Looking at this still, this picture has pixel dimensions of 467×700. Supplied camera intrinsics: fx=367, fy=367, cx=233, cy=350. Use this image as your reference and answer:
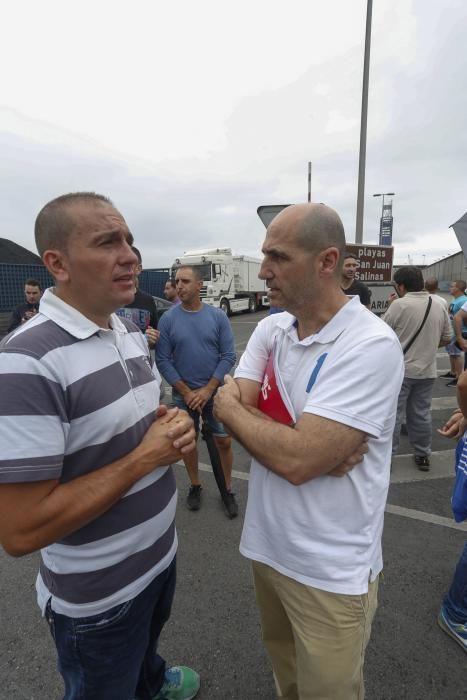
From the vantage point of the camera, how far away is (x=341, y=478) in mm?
1225

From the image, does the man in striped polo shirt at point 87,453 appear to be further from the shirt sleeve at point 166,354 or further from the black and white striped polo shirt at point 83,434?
the shirt sleeve at point 166,354

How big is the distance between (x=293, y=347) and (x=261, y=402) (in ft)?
0.87

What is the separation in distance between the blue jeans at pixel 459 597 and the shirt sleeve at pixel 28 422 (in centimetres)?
220

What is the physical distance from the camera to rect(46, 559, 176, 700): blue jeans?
3.97 ft

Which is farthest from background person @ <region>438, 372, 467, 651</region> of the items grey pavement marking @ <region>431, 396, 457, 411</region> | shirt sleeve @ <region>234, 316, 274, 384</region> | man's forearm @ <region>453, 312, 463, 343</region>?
grey pavement marking @ <region>431, 396, 457, 411</region>

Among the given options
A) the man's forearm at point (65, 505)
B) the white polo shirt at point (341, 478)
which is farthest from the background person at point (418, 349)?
the man's forearm at point (65, 505)

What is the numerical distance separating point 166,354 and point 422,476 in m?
2.87

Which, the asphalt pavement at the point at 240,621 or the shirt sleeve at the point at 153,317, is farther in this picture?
the shirt sleeve at the point at 153,317

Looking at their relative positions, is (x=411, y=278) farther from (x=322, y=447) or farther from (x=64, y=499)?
(x=64, y=499)

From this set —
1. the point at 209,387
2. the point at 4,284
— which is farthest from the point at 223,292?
the point at 209,387

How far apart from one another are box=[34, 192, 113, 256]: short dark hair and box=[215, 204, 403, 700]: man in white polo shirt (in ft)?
2.24

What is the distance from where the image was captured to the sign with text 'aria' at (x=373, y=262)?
7.12 metres

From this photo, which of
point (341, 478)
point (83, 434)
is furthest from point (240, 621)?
point (83, 434)

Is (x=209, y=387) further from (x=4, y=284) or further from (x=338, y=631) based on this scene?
(x=4, y=284)
